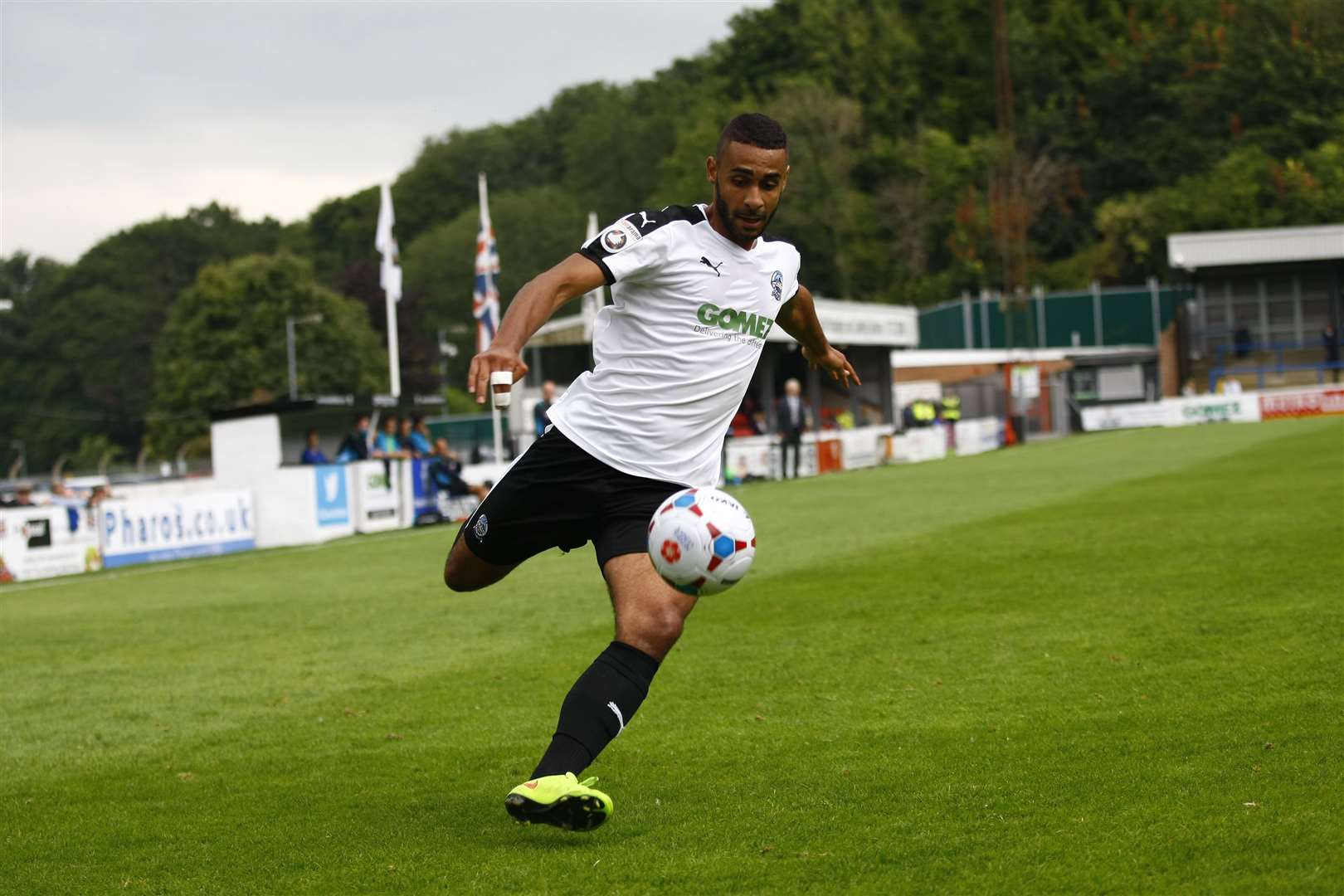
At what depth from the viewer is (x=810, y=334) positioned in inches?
275

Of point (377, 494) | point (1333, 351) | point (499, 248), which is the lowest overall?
point (377, 494)

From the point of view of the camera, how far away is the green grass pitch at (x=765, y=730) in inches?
197

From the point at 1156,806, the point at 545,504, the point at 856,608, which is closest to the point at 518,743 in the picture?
the point at 545,504

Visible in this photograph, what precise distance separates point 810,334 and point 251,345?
81.5 meters

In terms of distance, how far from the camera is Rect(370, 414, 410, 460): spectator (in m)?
28.9

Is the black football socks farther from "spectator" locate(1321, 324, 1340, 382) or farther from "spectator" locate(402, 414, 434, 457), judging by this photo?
"spectator" locate(1321, 324, 1340, 382)

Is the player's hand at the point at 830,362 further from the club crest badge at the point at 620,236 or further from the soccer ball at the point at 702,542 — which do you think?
the soccer ball at the point at 702,542

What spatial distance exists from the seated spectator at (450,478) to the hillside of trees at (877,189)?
5171cm

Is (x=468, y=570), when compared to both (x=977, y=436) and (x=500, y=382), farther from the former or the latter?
(x=977, y=436)

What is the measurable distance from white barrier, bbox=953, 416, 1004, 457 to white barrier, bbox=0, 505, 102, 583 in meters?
26.4

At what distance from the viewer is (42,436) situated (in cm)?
10231

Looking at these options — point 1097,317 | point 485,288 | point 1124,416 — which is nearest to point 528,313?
point 485,288

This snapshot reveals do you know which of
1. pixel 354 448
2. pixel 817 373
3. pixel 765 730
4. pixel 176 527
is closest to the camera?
pixel 765 730

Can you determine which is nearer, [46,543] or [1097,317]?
[46,543]
